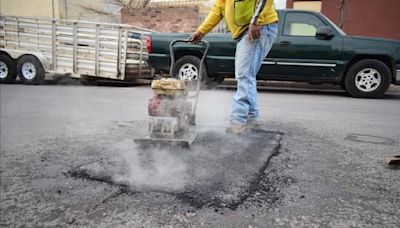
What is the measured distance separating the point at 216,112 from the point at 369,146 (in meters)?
2.32

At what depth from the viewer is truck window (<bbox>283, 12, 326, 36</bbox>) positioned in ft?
26.0

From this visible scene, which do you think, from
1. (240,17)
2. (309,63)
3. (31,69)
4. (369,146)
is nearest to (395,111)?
(309,63)

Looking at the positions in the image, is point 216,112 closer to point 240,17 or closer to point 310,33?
point 240,17

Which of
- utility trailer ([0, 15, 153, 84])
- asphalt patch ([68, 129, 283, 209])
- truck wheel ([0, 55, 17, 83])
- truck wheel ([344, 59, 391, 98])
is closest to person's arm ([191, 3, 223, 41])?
asphalt patch ([68, 129, 283, 209])

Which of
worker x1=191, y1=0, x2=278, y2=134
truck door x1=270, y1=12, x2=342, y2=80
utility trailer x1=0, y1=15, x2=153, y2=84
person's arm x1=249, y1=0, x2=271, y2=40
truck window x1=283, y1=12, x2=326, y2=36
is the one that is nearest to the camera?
person's arm x1=249, y1=0, x2=271, y2=40

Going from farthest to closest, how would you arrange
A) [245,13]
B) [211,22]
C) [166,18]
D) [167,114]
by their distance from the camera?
1. [166,18]
2. [211,22]
3. [245,13]
4. [167,114]

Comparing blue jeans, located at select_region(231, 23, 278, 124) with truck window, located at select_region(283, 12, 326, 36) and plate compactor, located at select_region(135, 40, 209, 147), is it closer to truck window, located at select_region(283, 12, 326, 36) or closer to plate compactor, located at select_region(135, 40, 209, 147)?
plate compactor, located at select_region(135, 40, 209, 147)

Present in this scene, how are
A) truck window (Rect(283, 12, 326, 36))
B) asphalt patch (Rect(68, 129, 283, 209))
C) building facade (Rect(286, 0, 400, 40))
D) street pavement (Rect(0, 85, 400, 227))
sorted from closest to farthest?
1. street pavement (Rect(0, 85, 400, 227))
2. asphalt patch (Rect(68, 129, 283, 209))
3. truck window (Rect(283, 12, 326, 36))
4. building facade (Rect(286, 0, 400, 40))

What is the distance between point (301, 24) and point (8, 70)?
7618 mm

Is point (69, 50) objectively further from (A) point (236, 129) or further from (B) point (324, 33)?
(A) point (236, 129)

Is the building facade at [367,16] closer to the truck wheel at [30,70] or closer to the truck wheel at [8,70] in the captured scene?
the truck wheel at [30,70]

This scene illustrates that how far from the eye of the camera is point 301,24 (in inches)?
314

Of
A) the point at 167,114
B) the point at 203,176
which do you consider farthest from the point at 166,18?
the point at 203,176

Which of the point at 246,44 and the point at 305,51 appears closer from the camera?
the point at 246,44
